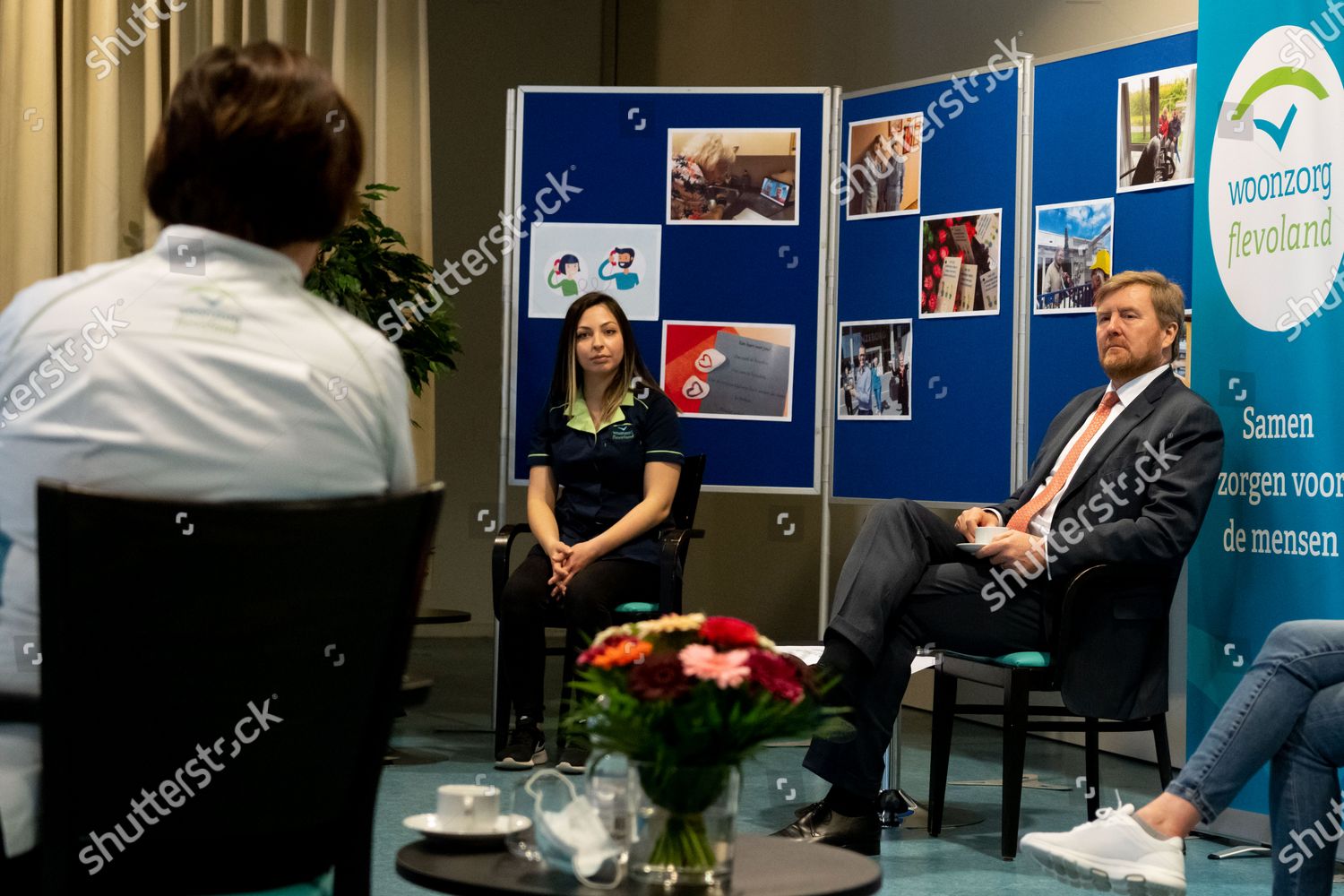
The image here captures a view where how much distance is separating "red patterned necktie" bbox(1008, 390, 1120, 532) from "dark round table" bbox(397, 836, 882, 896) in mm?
2161

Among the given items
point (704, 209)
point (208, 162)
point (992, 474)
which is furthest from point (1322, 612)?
point (208, 162)

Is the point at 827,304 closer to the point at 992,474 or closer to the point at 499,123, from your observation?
the point at 992,474

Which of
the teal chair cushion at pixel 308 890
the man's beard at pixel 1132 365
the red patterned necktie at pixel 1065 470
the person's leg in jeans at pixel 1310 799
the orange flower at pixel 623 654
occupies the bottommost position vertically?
the person's leg in jeans at pixel 1310 799

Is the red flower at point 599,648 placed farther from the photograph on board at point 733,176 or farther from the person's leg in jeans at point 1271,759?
the photograph on board at point 733,176

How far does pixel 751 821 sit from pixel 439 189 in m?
4.85

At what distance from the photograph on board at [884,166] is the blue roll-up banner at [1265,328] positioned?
47.1 inches

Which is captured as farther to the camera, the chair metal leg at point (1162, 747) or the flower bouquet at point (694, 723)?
the chair metal leg at point (1162, 747)

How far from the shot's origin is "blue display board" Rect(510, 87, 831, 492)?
5004mm

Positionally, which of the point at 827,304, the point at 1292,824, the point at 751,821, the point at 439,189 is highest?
the point at 439,189

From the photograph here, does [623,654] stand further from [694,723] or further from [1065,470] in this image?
[1065,470]

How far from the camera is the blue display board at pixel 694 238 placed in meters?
5.00

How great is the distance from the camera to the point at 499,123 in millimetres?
7918

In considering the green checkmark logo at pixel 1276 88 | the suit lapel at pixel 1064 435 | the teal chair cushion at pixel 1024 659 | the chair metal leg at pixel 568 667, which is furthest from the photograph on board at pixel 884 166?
the teal chair cushion at pixel 1024 659

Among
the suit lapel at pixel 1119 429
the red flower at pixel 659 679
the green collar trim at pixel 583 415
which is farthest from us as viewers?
the green collar trim at pixel 583 415
